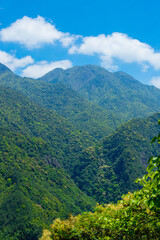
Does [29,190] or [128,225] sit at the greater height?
[29,190]

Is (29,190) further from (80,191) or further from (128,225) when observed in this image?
(128,225)

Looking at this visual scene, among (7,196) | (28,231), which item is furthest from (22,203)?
(28,231)

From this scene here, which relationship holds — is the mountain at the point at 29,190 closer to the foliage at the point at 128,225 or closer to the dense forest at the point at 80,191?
the dense forest at the point at 80,191

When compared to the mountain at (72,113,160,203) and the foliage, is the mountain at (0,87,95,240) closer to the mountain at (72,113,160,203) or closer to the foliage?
the mountain at (72,113,160,203)

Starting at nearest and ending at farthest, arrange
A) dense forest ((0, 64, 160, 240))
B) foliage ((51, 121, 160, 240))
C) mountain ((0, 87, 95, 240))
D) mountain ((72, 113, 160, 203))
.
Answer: foliage ((51, 121, 160, 240)) → dense forest ((0, 64, 160, 240)) → mountain ((0, 87, 95, 240)) → mountain ((72, 113, 160, 203))

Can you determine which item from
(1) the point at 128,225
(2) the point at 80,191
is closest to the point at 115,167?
(2) the point at 80,191

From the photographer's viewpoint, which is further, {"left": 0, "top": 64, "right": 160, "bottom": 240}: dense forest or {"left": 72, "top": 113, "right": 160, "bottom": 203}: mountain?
{"left": 72, "top": 113, "right": 160, "bottom": 203}: mountain

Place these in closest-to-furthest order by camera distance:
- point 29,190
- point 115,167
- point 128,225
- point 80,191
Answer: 1. point 128,225
2. point 29,190
3. point 80,191
4. point 115,167

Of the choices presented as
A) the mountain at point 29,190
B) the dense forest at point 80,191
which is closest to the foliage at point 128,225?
the dense forest at point 80,191

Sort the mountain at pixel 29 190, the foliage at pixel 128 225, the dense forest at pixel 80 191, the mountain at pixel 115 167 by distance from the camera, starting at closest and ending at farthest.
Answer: the foliage at pixel 128 225, the dense forest at pixel 80 191, the mountain at pixel 29 190, the mountain at pixel 115 167

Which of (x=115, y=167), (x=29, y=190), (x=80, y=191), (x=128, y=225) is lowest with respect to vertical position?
(x=115, y=167)

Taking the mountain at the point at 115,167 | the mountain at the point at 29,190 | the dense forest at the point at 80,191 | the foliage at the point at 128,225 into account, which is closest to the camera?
the foliage at the point at 128,225

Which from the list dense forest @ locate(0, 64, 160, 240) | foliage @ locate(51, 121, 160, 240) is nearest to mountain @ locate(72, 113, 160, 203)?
dense forest @ locate(0, 64, 160, 240)

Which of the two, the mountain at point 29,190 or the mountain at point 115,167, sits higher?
the mountain at point 29,190
